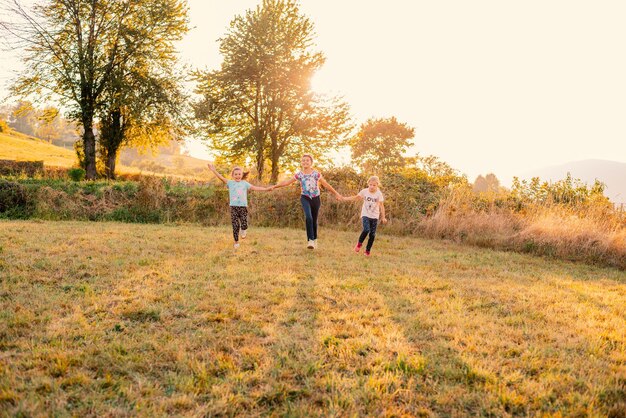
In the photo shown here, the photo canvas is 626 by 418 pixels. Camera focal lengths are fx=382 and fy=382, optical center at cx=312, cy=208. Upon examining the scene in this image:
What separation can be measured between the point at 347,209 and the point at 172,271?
8.21 metres

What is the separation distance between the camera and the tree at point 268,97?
885 inches

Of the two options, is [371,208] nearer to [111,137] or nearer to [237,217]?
[237,217]

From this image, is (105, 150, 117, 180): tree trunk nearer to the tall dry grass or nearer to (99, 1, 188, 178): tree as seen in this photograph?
(99, 1, 188, 178): tree

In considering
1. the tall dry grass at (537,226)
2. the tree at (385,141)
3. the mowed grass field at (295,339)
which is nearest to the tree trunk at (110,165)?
the mowed grass field at (295,339)

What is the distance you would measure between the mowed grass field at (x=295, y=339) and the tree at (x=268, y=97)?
17838 millimetres

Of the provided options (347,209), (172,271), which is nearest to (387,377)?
(172,271)

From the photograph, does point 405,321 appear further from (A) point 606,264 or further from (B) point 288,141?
(B) point 288,141

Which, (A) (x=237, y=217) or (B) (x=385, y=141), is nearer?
(A) (x=237, y=217)

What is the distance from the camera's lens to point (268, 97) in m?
23.8

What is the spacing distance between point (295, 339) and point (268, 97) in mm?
21909

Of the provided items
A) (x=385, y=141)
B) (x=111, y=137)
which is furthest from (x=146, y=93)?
(x=385, y=141)

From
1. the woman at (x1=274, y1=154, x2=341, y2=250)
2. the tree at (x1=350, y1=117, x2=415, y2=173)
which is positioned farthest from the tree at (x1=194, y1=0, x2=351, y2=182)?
the tree at (x1=350, y1=117, x2=415, y2=173)

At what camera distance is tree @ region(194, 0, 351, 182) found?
2247cm

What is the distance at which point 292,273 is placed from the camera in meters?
6.15
